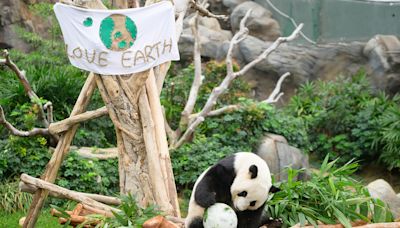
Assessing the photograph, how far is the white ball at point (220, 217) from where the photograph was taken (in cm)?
Answer: 456

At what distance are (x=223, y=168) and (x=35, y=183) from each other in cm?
178

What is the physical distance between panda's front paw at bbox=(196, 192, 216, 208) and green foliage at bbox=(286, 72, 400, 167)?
6899 mm

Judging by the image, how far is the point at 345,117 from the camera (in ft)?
38.2

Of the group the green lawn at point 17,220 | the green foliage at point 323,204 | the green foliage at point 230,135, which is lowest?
the green foliage at point 230,135

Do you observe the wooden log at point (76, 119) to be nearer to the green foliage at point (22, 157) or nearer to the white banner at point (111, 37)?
the white banner at point (111, 37)

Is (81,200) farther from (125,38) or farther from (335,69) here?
(335,69)

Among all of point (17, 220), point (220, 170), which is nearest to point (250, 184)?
point (220, 170)

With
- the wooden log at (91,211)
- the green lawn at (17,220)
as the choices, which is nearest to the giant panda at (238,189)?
the wooden log at (91,211)

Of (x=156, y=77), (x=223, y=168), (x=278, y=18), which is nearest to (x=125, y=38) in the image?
(x=156, y=77)

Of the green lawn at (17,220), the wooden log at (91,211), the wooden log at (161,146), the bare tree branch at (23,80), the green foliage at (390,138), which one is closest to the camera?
the wooden log at (91,211)

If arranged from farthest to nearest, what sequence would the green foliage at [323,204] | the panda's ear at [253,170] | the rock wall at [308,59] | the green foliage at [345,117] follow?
the rock wall at [308,59]
the green foliage at [345,117]
the green foliage at [323,204]
the panda's ear at [253,170]

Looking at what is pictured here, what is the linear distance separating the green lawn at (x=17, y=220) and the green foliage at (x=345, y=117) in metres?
5.22

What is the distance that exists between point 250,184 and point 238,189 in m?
0.10

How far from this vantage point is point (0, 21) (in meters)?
13.2
